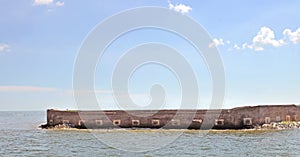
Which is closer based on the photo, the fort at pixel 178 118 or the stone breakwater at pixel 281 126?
the stone breakwater at pixel 281 126

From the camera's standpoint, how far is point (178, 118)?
46375 mm

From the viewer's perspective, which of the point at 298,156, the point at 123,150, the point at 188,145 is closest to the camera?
the point at 298,156

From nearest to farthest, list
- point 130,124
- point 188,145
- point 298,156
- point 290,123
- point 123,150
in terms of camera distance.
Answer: point 298,156
point 123,150
point 188,145
point 290,123
point 130,124

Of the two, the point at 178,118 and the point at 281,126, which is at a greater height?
the point at 178,118

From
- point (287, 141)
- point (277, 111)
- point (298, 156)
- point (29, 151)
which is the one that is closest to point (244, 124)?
point (277, 111)

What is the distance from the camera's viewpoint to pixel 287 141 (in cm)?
3130

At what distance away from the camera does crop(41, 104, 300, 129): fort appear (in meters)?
43.4

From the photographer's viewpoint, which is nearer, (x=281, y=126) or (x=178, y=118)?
(x=281, y=126)

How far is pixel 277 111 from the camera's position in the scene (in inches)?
1706

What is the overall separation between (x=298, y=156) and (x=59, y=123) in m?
32.6

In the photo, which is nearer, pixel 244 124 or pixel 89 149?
pixel 89 149

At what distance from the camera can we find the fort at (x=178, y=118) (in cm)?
4338

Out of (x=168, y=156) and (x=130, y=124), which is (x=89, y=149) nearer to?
(x=168, y=156)

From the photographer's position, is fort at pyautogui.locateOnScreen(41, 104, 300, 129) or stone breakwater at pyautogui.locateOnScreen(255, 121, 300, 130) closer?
stone breakwater at pyautogui.locateOnScreen(255, 121, 300, 130)
